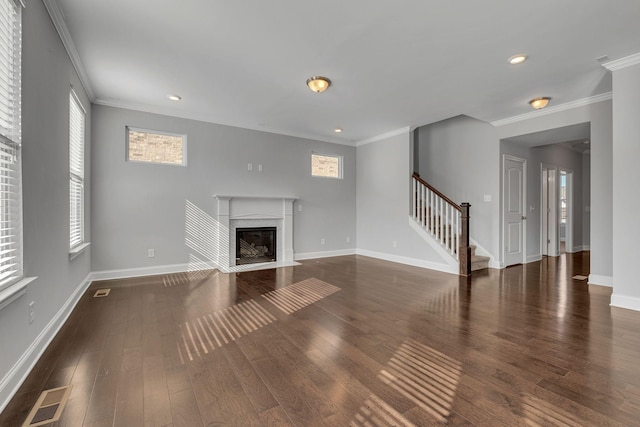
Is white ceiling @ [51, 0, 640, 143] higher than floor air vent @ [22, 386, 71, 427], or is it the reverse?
white ceiling @ [51, 0, 640, 143]

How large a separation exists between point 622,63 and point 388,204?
3938 mm

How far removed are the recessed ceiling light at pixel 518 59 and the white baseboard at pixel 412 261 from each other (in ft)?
10.3

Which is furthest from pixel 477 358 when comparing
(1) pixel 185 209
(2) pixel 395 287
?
(1) pixel 185 209

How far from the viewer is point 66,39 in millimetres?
2832

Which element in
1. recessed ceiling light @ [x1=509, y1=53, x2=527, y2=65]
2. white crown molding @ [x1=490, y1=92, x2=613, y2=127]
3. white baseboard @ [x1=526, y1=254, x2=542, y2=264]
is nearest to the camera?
recessed ceiling light @ [x1=509, y1=53, x2=527, y2=65]

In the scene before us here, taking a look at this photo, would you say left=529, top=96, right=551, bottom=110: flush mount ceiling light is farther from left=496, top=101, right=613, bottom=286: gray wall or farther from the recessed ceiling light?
the recessed ceiling light

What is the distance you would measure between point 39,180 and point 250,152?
146 inches

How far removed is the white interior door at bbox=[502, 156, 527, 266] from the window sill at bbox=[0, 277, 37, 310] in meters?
6.37

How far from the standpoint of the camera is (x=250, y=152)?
577cm

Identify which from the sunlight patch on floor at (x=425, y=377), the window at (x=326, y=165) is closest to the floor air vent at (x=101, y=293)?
the sunlight patch on floor at (x=425, y=377)

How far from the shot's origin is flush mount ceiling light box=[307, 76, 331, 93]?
145 inches

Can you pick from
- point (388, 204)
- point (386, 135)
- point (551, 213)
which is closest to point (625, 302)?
point (388, 204)

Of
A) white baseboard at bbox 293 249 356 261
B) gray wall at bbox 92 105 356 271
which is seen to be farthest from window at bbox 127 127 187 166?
white baseboard at bbox 293 249 356 261

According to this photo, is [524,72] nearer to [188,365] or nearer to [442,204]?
[442,204]
